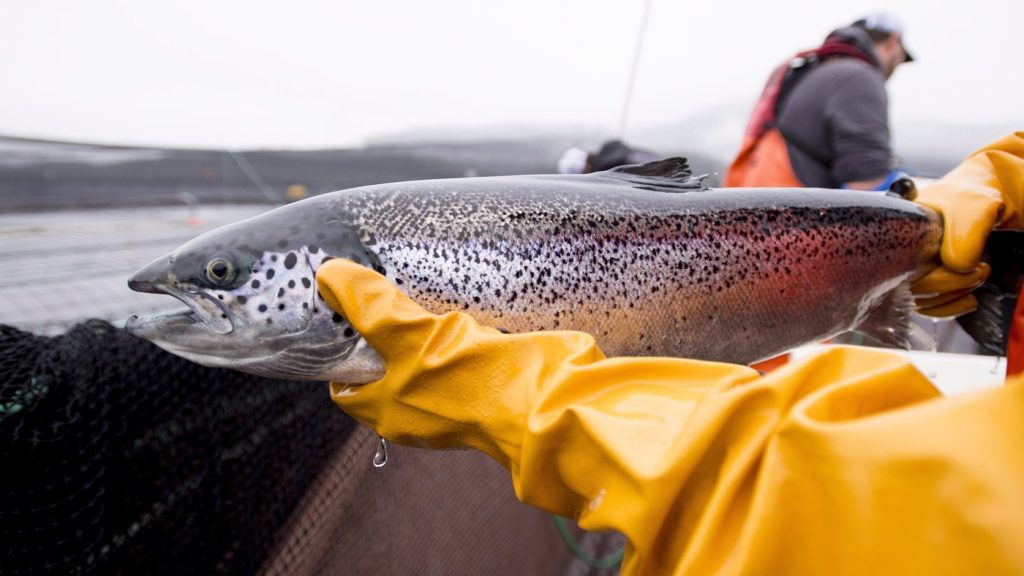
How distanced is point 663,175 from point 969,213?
1.02m

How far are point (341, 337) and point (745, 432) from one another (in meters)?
0.87

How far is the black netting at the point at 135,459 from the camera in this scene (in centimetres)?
98

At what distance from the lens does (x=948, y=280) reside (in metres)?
1.81

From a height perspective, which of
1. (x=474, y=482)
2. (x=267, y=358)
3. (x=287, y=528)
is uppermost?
(x=267, y=358)

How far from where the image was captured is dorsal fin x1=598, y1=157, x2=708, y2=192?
5.00 ft

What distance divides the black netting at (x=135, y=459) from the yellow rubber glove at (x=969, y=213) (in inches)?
83.4

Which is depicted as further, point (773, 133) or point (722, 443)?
point (773, 133)

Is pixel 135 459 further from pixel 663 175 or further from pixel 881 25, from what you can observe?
pixel 881 25

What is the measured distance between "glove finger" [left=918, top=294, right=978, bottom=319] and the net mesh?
1.88 m

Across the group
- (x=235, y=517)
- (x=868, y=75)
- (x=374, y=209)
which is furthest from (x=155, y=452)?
(x=868, y=75)

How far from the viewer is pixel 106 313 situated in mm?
2014

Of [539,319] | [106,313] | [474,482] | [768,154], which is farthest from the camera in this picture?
[768,154]

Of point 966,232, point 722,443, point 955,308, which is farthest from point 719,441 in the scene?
point 955,308

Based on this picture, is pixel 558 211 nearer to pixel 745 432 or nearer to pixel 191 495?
pixel 745 432
